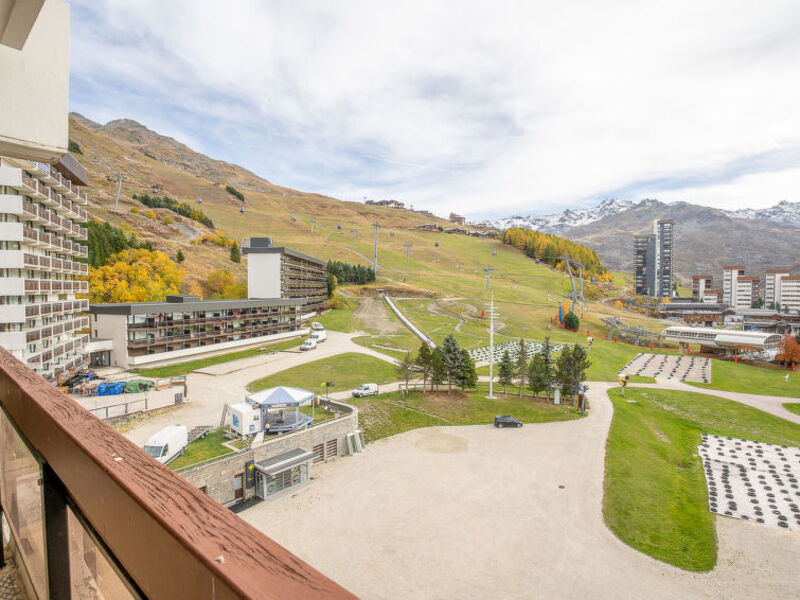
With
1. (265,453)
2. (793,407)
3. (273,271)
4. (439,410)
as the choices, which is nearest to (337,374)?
(439,410)

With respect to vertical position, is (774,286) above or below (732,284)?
below

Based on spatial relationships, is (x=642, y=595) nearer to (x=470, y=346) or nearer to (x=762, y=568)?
(x=762, y=568)

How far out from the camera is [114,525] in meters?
1.30

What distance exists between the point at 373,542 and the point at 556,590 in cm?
653

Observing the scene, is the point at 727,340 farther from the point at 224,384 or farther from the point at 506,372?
the point at 224,384

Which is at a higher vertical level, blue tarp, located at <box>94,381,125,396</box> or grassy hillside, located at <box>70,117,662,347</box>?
grassy hillside, located at <box>70,117,662,347</box>

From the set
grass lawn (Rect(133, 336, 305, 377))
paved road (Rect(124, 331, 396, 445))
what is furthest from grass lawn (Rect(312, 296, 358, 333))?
grass lawn (Rect(133, 336, 305, 377))

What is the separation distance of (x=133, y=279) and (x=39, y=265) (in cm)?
2126

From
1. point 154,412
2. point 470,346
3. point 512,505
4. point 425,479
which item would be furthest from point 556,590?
point 470,346

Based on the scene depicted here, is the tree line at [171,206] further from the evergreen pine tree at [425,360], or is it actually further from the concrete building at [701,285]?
the concrete building at [701,285]

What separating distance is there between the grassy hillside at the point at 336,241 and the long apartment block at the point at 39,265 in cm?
3013

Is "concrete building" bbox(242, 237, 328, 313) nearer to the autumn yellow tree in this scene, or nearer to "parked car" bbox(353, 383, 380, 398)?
the autumn yellow tree

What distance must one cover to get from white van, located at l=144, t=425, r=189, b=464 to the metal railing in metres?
17.2

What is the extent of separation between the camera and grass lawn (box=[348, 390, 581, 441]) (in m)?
27.0
